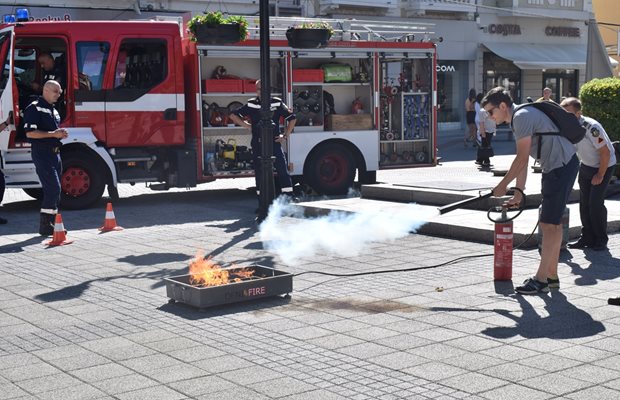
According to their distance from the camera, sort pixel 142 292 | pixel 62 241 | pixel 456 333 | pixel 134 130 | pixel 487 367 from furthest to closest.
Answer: pixel 134 130, pixel 62 241, pixel 142 292, pixel 456 333, pixel 487 367

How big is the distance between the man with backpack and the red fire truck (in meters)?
8.28

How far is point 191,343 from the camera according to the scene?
674 cm

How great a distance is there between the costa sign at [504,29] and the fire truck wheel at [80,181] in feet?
94.9

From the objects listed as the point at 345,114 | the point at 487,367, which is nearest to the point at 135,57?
the point at 345,114

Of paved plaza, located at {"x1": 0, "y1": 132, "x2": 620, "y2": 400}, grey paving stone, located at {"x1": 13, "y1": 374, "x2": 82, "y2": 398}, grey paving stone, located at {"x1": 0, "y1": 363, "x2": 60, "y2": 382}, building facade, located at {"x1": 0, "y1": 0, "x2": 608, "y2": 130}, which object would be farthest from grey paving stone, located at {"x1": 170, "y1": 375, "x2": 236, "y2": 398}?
building facade, located at {"x1": 0, "y1": 0, "x2": 608, "y2": 130}

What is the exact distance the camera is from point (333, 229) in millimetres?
12258

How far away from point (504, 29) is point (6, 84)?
30267mm

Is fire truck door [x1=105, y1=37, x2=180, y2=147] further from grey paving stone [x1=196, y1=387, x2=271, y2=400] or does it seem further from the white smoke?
grey paving stone [x1=196, y1=387, x2=271, y2=400]

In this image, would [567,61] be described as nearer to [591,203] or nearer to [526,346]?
[591,203]

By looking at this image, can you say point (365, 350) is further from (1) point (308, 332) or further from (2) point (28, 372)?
(2) point (28, 372)

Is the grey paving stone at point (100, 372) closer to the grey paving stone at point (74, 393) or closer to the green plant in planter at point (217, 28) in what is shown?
the grey paving stone at point (74, 393)

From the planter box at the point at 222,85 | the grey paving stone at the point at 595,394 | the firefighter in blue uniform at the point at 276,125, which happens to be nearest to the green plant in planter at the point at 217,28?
the planter box at the point at 222,85

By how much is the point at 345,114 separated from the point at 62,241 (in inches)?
285

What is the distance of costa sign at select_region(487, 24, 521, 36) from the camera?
4109 cm
